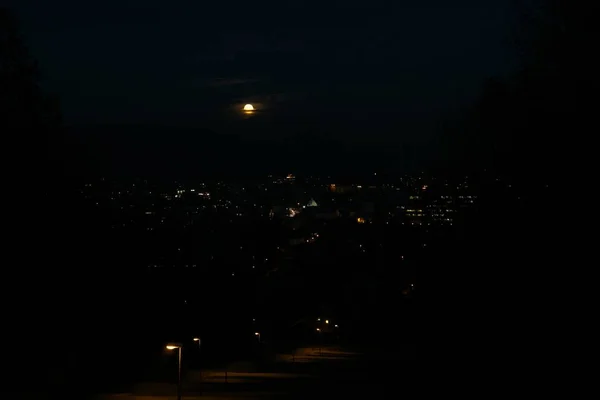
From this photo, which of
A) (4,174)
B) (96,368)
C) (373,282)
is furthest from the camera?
(373,282)

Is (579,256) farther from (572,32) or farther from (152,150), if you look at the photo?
(152,150)

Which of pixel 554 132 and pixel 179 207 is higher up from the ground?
pixel 179 207

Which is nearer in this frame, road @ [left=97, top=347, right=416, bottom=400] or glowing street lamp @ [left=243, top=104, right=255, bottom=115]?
road @ [left=97, top=347, right=416, bottom=400]

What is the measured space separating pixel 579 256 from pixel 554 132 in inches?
64.3

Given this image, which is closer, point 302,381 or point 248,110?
point 248,110

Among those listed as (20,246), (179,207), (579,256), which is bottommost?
(579,256)

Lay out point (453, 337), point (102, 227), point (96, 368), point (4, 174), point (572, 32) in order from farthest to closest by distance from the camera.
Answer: point (96, 368) → point (102, 227) → point (4, 174) → point (453, 337) → point (572, 32)

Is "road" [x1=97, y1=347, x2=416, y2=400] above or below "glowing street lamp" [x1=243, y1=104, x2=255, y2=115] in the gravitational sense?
below

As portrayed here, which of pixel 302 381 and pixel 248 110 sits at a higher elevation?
pixel 248 110

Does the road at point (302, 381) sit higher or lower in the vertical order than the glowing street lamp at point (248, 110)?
lower

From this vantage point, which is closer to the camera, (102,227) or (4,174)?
(4,174)

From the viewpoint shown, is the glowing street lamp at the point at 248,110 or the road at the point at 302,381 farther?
the glowing street lamp at the point at 248,110

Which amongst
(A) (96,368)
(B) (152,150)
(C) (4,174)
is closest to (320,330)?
(B) (152,150)

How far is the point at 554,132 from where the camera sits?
1117 centimetres
